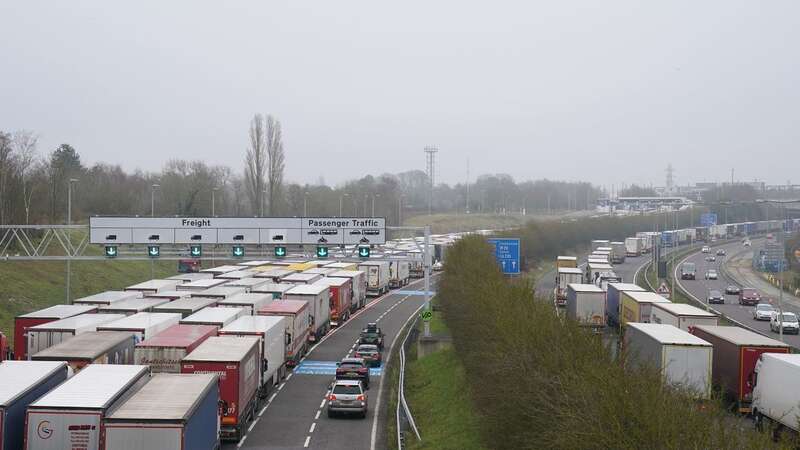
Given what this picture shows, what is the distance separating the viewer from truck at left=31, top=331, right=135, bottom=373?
20188 mm

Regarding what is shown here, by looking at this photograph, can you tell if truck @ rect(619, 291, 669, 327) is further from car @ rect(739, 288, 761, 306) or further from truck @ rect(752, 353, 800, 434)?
car @ rect(739, 288, 761, 306)

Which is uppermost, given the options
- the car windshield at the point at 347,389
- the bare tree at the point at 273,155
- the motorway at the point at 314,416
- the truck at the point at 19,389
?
the bare tree at the point at 273,155

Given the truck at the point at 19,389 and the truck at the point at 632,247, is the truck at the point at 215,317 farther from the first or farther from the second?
the truck at the point at 632,247

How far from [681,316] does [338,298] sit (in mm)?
20253

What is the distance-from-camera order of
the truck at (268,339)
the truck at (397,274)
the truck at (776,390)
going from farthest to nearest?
the truck at (397,274) < the truck at (268,339) < the truck at (776,390)

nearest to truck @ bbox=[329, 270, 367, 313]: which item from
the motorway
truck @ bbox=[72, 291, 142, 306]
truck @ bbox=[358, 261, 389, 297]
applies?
truck @ bbox=[358, 261, 389, 297]

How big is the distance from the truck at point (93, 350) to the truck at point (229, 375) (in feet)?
8.15

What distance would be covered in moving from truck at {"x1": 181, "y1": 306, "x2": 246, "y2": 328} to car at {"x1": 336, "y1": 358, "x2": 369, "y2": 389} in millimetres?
4407

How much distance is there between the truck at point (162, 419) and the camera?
13594 millimetres

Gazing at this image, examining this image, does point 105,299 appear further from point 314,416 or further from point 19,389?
point 19,389

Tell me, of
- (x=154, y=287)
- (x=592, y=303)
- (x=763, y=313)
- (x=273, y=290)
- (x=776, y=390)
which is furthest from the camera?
(x=763, y=313)

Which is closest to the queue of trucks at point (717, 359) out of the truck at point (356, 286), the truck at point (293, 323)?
the truck at point (293, 323)

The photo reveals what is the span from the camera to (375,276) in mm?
63312

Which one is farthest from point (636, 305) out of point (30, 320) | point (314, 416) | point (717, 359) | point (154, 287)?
point (30, 320)
